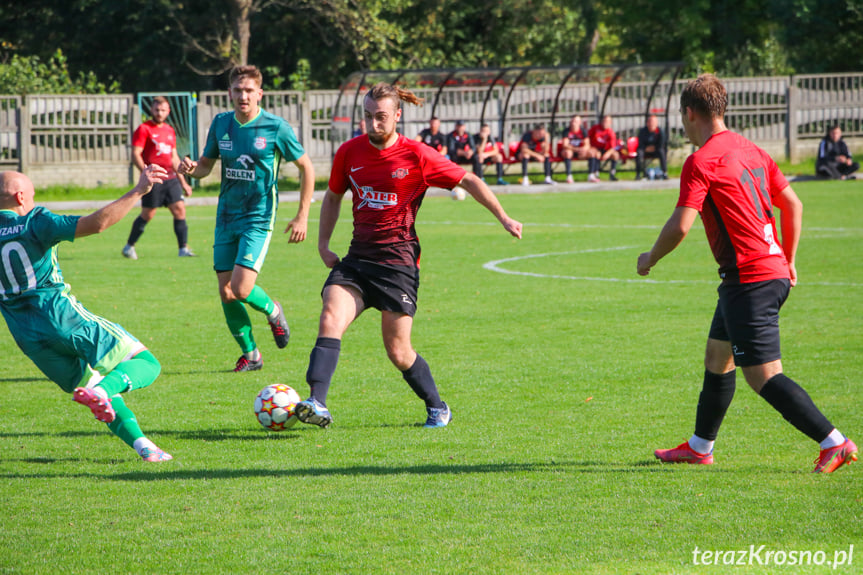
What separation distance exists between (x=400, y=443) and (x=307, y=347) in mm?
3226

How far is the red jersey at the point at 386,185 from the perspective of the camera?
Answer: 618 centimetres

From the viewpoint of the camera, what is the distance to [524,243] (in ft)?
54.8

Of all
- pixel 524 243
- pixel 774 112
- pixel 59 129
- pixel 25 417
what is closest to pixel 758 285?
pixel 25 417

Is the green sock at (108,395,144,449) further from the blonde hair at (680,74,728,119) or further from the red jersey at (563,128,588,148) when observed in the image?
the red jersey at (563,128,588,148)

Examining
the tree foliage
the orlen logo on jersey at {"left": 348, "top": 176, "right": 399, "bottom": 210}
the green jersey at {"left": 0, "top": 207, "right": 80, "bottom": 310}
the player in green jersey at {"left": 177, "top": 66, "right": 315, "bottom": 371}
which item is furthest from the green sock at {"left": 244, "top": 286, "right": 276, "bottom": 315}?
the tree foliage

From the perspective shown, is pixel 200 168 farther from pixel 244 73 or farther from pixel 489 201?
pixel 489 201

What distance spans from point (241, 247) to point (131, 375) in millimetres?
2712

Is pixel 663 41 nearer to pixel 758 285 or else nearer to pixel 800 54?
pixel 800 54

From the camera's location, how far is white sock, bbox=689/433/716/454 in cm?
547

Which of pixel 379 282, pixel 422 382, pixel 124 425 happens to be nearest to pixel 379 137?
pixel 379 282

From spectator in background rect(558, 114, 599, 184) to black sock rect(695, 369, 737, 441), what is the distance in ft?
78.2

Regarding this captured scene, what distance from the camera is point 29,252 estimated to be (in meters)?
5.26

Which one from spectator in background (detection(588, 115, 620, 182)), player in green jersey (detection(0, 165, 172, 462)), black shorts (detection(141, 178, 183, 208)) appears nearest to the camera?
player in green jersey (detection(0, 165, 172, 462))

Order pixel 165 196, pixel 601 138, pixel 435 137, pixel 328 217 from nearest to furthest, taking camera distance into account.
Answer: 1. pixel 328 217
2. pixel 165 196
3. pixel 435 137
4. pixel 601 138
